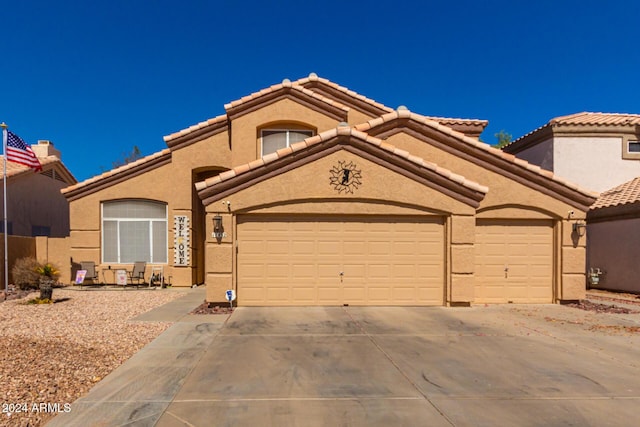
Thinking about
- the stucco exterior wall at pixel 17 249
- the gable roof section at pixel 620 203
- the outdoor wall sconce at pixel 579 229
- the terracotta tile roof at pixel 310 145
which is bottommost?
the stucco exterior wall at pixel 17 249

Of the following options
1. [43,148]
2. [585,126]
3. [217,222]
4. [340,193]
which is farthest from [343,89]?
[43,148]

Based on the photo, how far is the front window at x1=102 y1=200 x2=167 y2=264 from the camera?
49.0 feet

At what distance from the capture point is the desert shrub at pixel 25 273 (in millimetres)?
13648

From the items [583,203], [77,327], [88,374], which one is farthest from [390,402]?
[583,203]

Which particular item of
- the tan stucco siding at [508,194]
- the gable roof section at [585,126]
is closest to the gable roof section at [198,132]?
the tan stucco siding at [508,194]

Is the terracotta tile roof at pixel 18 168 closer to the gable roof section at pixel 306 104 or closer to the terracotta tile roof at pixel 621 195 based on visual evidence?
the gable roof section at pixel 306 104

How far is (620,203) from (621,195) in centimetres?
110

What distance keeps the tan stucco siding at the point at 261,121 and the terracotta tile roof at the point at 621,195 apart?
10655 millimetres

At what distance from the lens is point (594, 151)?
1658 cm

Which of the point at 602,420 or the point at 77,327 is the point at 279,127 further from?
the point at 602,420

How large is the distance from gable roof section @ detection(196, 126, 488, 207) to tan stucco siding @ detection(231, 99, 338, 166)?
151 inches

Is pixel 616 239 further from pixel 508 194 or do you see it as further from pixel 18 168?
pixel 18 168

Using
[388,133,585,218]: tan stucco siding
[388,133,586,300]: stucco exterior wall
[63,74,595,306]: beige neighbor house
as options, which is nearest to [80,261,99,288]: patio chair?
[63,74,595,306]: beige neighbor house

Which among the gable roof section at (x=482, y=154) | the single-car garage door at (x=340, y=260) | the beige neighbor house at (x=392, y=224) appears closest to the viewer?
the beige neighbor house at (x=392, y=224)
